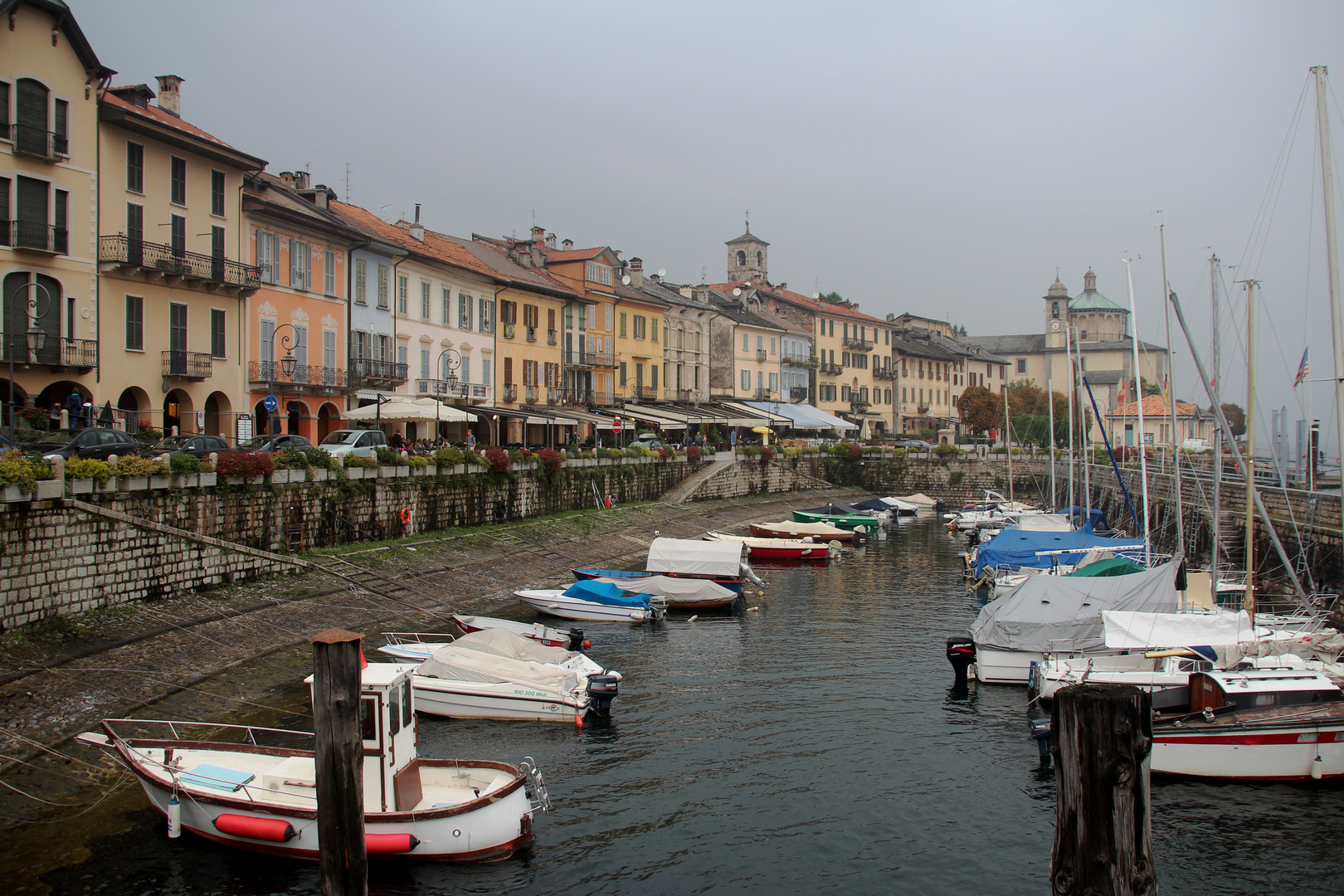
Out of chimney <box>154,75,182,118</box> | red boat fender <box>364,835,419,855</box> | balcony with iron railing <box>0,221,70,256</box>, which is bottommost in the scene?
red boat fender <box>364,835,419,855</box>

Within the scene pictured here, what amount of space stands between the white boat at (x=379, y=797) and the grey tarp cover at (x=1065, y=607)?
555 inches

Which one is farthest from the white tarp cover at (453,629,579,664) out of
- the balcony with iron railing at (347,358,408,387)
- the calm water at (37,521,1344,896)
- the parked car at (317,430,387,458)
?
the balcony with iron railing at (347,358,408,387)

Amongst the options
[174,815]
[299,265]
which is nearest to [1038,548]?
[299,265]

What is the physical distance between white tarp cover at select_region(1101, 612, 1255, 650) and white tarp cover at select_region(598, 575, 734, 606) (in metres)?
14.2

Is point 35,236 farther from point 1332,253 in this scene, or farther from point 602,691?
point 1332,253

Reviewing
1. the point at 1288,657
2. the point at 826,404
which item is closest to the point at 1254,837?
the point at 1288,657

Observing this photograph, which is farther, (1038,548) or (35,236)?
(1038,548)

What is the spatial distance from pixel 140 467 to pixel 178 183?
1699 cm

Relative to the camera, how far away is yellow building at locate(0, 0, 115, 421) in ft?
105

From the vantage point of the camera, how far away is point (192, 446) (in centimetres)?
3247

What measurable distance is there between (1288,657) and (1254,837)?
567 centimetres

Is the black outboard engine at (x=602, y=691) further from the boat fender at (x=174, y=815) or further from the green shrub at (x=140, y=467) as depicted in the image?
the green shrub at (x=140, y=467)

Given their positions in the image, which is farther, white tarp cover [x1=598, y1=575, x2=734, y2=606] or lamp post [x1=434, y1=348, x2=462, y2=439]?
lamp post [x1=434, y1=348, x2=462, y2=439]

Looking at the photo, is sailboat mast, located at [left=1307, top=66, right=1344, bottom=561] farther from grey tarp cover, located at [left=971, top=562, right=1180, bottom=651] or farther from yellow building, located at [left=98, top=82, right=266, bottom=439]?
yellow building, located at [left=98, top=82, right=266, bottom=439]
